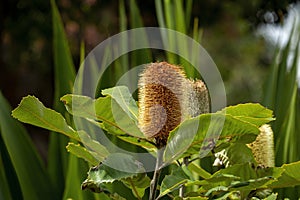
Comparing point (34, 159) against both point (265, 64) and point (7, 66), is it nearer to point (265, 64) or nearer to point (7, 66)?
point (7, 66)

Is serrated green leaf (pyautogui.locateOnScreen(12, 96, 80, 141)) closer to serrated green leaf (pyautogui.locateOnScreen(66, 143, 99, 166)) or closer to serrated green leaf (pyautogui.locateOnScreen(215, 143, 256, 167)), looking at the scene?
serrated green leaf (pyautogui.locateOnScreen(66, 143, 99, 166))

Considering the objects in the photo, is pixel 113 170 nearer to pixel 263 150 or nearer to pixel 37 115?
pixel 37 115

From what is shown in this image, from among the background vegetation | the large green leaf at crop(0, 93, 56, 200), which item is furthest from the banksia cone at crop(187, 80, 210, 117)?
the large green leaf at crop(0, 93, 56, 200)

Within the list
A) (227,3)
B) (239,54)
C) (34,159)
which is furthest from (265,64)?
(34,159)

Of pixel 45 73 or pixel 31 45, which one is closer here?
pixel 31 45

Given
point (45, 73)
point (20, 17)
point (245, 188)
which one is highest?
point (20, 17)

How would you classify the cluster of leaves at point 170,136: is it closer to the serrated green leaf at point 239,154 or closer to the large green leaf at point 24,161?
the serrated green leaf at point 239,154

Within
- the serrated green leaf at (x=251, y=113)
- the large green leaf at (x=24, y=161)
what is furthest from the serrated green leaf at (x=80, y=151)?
the large green leaf at (x=24, y=161)

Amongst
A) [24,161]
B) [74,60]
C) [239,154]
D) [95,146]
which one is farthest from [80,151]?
[74,60]
